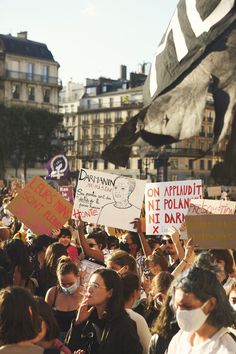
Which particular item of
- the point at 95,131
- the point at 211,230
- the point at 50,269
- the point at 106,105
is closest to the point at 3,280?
the point at 50,269

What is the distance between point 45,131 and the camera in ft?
251

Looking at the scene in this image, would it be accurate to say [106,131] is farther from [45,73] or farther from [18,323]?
[18,323]

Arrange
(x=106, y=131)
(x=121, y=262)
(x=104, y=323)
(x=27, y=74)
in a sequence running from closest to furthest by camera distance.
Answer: (x=104, y=323) → (x=121, y=262) → (x=27, y=74) → (x=106, y=131)

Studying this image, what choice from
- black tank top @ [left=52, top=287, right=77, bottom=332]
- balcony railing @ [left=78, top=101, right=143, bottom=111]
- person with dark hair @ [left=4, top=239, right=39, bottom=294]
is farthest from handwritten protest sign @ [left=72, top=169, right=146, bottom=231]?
balcony railing @ [left=78, top=101, right=143, bottom=111]

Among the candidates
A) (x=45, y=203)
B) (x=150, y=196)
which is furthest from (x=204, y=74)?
(x=45, y=203)

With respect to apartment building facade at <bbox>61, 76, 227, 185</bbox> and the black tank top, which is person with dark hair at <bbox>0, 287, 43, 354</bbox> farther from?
apartment building facade at <bbox>61, 76, 227, 185</bbox>

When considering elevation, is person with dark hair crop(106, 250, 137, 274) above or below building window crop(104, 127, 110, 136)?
below

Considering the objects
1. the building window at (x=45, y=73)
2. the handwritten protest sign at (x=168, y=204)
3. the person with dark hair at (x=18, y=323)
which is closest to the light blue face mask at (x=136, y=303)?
the person with dark hair at (x=18, y=323)

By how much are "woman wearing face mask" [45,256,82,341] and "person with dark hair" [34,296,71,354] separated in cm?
128

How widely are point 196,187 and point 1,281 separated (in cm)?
352

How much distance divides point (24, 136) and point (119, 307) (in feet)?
233

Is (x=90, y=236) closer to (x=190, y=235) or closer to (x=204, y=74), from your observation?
(x=190, y=235)

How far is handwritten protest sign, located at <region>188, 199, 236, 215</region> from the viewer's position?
787 centimetres

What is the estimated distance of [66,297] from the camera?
571cm
